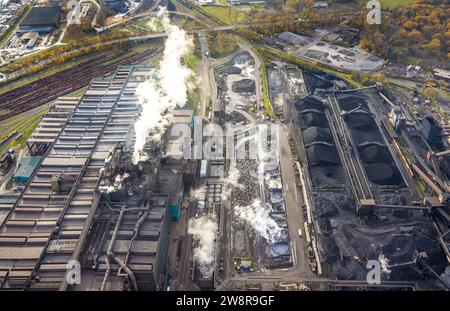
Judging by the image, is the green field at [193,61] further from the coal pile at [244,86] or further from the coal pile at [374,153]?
the coal pile at [374,153]

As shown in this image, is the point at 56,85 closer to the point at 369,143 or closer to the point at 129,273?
the point at 129,273

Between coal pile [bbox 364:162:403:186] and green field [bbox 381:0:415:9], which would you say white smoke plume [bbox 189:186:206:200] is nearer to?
coal pile [bbox 364:162:403:186]

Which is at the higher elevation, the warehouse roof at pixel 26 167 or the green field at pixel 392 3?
the green field at pixel 392 3

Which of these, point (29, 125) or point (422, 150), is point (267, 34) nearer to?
point (422, 150)

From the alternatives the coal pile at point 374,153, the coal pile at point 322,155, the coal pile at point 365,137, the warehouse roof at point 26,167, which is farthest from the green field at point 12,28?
the coal pile at point 374,153

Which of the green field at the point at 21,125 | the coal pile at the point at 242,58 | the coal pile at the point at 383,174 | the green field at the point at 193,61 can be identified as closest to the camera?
the coal pile at the point at 383,174
